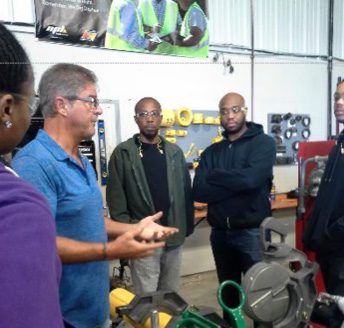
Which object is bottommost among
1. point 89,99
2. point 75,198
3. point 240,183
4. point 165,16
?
point 240,183

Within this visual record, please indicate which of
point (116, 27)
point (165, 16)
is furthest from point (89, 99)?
point (165, 16)

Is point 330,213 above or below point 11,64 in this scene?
below

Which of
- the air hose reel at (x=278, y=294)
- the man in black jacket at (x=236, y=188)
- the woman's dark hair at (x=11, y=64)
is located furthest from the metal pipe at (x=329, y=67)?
the woman's dark hair at (x=11, y=64)

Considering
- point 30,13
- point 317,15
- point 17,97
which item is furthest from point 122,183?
point 317,15

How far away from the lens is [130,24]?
3.21m

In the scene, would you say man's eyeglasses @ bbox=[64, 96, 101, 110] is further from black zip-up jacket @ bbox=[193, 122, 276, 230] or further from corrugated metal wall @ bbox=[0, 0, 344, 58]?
corrugated metal wall @ bbox=[0, 0, 344, 58]

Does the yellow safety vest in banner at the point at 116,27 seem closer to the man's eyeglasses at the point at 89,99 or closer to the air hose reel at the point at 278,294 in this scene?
the man's eyeglasses at the point at 89,99

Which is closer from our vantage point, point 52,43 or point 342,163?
point 342,163

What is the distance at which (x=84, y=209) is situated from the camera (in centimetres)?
120

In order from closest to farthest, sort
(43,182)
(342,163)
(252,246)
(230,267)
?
1. (43,182)
2. (342,163)
3. (252,246)
4. (230,267)

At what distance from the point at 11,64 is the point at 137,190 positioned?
74.7 inches

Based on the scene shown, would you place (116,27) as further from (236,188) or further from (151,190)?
(236,188)

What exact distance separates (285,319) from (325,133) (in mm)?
3429

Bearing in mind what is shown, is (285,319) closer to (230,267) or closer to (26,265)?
(230,267)
